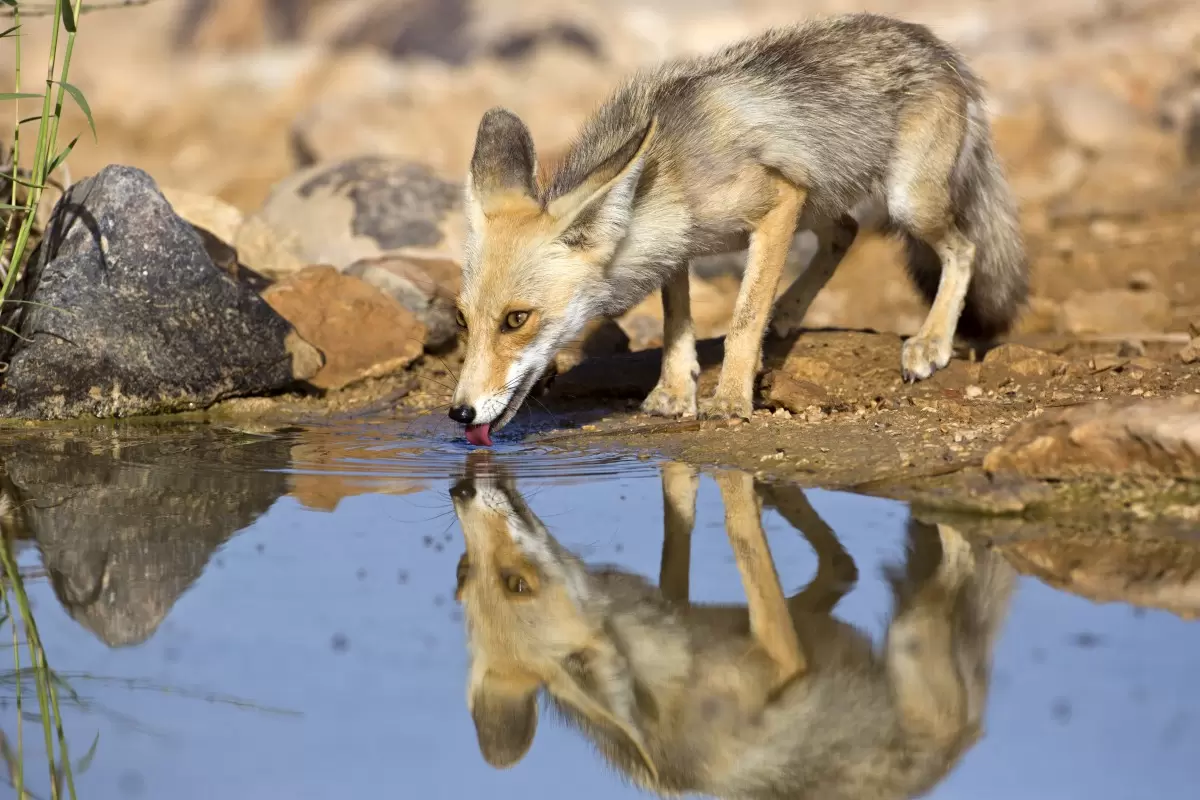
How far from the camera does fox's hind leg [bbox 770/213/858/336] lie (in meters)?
6.50

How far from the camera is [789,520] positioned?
357 cm

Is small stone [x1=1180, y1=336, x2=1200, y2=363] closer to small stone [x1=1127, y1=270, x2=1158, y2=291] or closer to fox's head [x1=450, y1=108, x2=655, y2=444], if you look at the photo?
fox's head [x1=450, y1=108, x2=655, y2=444]

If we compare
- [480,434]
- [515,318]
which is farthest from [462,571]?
[515,318]

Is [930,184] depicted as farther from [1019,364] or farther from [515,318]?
[515,318]

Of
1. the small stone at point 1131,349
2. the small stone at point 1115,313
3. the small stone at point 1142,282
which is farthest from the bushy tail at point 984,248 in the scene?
the small stone at point 1142,282

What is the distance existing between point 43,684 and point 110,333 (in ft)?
10.6

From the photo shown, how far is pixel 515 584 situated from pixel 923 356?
327 centimetres

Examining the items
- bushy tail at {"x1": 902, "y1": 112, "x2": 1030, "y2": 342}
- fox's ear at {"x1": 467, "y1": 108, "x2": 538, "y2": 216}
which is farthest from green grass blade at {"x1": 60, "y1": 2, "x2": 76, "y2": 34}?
bushy tail at {"x1": 902, "y1": 112, "x2": 1030, "y2": 342}

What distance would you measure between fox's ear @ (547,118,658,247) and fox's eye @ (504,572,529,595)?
1837 mm

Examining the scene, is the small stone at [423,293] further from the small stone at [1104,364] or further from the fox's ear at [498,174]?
the small stone at [1104,364]

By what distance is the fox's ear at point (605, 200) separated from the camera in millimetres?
4566

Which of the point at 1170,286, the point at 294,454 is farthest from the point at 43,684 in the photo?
the point at 1170,286

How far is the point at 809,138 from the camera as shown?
5.55m

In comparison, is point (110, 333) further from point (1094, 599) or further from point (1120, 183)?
point (1120, 183)
